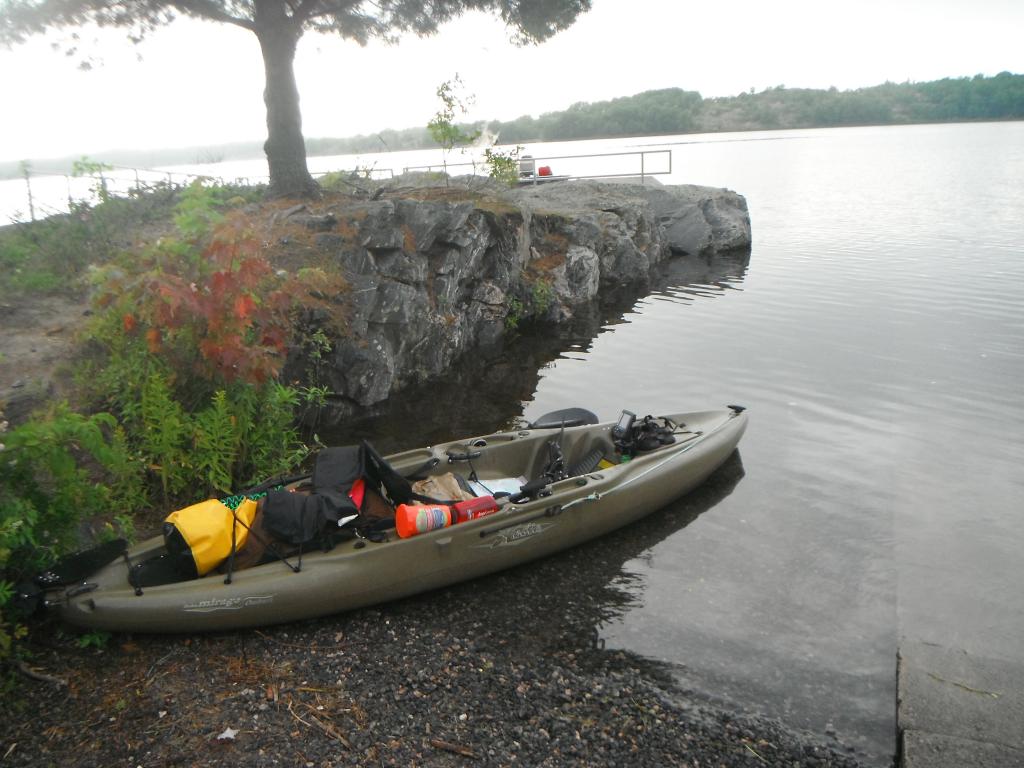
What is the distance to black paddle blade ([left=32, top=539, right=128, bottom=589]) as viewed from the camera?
5.23 m

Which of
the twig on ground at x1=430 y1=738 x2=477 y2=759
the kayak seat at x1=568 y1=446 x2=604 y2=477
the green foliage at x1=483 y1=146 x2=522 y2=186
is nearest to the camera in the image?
the twig on ground at x1=430 y1=738 x2=477 y2=759

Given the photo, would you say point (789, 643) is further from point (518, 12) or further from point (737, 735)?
point (518, 12)

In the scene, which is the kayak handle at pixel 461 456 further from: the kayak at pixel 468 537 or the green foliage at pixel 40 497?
the green foliage at pixel 40 497

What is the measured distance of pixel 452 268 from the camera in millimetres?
13133

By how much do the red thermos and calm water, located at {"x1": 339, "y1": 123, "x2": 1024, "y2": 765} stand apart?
3.27 feet

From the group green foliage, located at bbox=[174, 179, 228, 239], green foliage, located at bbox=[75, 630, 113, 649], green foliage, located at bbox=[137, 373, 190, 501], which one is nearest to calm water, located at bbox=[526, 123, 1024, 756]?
green foliage, located at bbox=[75, 630, 113, 649]

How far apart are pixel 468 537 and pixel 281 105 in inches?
383

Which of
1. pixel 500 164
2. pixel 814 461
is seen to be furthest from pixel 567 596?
pixel 500 164

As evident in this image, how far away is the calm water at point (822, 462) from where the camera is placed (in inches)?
219

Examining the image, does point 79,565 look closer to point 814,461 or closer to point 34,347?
point 34,347

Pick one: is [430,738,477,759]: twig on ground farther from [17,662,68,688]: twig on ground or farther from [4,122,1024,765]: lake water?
[17,662,68,688]: twig on ground

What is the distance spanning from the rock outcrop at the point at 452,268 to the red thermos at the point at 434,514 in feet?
14.4

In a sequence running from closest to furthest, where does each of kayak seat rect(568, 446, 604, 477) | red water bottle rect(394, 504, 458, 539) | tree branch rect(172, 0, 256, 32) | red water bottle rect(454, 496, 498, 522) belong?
1. red water bottle rect(394, 504, 458, 539)
2. red water bottle rect(454, 496, 498, 522)
3. kayak seat rect(568, 446, 604, 477)
4. tree branch rect(172, 0, 256, 32)

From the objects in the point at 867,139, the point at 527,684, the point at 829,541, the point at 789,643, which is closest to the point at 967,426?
the point at 829,541
